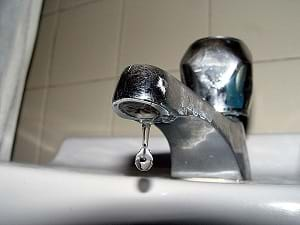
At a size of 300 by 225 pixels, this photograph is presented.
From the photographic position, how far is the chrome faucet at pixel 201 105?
181 mm

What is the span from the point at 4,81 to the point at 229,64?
0.33 metres

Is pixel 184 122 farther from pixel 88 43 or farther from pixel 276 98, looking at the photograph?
pixel 88 43

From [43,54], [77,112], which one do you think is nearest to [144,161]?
[77,112]

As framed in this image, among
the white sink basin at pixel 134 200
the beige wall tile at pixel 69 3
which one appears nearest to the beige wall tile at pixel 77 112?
the beige wall tile at pixel 69 3

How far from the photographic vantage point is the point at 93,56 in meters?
0.60

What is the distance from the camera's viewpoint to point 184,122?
23cm

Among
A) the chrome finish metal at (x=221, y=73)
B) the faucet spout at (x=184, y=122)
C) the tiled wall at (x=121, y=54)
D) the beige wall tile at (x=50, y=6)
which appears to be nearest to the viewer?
the faucet spout at (x=184, y=122)

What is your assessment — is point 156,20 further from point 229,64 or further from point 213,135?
point 213,135

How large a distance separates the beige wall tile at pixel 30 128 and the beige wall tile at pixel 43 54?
24 millimetres

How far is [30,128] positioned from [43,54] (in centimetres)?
16

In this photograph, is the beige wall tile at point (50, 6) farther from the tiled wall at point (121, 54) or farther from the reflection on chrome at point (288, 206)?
the reflection on chrome at point (288, 206)

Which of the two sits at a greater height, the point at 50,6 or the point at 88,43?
the point at 50,6

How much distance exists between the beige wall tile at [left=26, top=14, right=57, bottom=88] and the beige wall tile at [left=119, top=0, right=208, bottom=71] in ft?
0.59

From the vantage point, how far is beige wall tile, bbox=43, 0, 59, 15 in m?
0.69
